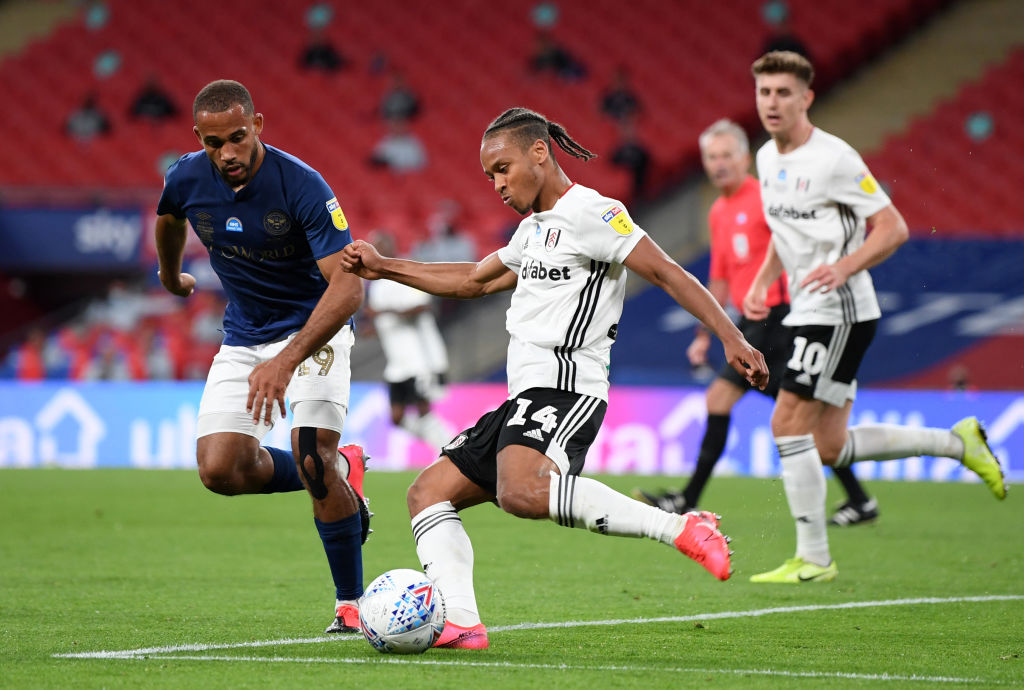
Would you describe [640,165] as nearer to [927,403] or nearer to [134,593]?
[927,403]

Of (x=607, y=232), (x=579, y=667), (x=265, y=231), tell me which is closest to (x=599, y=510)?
(x=579, y=667)

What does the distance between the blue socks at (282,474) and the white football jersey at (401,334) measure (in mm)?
7491

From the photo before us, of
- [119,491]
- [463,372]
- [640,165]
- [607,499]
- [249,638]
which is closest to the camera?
[607,499]

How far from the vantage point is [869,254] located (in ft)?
22.0

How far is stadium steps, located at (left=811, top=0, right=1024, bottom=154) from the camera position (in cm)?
2261

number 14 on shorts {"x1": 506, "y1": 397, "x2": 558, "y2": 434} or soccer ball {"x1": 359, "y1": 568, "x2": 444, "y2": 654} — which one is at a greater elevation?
number 14 on shorts {"x1": 506, "y1": 397, "x2": 558, "y2": 434}

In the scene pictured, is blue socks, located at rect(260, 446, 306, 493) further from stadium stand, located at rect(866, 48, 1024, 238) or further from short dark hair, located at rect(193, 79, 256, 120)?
stadium stand, located at rect(866, 48, 1024, 238)

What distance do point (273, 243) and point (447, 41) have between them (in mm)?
18890

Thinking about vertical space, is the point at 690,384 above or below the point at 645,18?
below

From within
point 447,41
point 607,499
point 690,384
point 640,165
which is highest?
point 447,41

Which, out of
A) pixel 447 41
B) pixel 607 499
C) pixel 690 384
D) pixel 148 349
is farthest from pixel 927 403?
pixel 447 41

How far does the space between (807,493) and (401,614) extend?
2953mm

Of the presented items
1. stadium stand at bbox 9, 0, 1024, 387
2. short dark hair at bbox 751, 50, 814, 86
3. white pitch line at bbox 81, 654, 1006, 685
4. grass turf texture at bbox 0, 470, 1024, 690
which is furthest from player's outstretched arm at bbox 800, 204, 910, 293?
stadium stand at bbox 9, 0, 1024, 387

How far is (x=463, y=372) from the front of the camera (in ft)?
56.3
